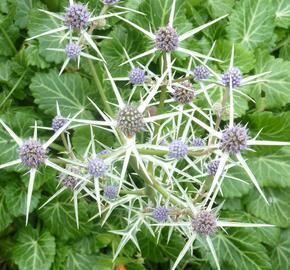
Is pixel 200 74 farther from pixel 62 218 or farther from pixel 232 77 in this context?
pixel 62 218

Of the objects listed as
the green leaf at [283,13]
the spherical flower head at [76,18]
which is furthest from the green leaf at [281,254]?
the spherical flower head at [76,18]

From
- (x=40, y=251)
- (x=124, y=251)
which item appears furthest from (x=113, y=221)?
(x=40, y=251)

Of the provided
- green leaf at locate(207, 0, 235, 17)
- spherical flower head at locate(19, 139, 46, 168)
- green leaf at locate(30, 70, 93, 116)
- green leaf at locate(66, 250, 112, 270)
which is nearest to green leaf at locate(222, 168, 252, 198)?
green leaf at locate(66, 250, 112, 270)

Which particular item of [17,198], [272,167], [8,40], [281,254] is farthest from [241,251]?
[8,40]

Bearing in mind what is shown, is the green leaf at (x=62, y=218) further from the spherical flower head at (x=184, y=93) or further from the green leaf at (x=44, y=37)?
the spherical flower head at (x=184, y=93)

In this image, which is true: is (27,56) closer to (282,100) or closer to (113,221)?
(113,221)
